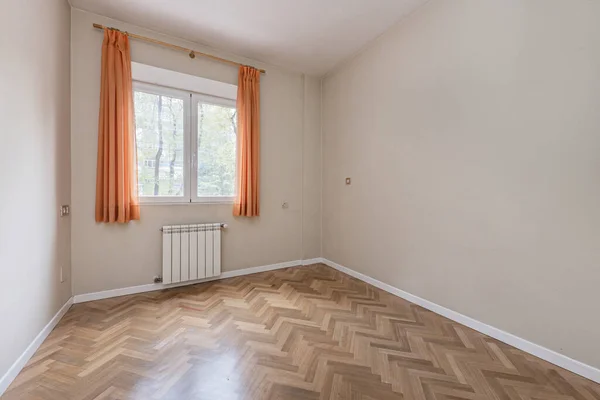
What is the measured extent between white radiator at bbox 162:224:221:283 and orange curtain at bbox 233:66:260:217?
0.48m

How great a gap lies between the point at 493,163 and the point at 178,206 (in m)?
3.27

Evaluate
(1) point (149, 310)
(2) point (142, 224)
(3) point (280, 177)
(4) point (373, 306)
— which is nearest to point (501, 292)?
(4) point (373, 306)

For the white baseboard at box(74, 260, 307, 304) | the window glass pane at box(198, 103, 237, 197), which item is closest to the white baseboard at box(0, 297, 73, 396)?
the white baseboard at box(74, 260, 307, 304)

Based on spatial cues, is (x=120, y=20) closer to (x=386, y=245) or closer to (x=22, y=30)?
(x=22, y=30)

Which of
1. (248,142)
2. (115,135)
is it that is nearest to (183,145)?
(115,135)

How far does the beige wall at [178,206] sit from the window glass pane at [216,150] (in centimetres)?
29

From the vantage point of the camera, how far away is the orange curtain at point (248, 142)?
3.46 meters

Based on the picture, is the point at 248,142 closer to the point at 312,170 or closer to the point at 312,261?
the point at 312,170

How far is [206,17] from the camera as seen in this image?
2758 mm

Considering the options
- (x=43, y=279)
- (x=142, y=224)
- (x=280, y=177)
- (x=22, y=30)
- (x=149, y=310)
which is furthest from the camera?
(x=280, y=177)

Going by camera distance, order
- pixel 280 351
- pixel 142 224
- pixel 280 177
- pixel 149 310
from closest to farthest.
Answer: pixel 280 351 < pixel 149 310 < pixel 142 224 < pixel 280 177

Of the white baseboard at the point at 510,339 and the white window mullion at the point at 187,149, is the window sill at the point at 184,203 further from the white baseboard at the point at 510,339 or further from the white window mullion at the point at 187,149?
the white baseboard at the point at 510,339

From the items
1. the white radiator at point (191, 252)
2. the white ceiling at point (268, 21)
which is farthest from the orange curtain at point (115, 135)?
the white radiator at point (191, 252)

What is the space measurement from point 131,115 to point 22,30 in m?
1.13
